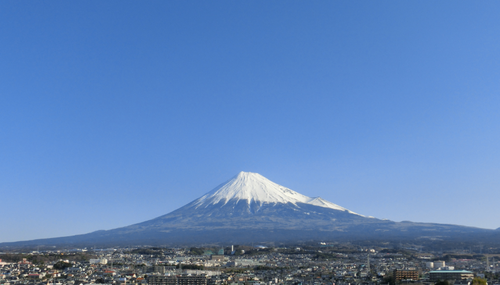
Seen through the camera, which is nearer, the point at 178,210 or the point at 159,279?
the point at 159,279

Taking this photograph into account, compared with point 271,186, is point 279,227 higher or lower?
lower

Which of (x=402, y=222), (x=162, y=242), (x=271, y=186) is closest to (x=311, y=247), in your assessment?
(x=162, y=242)

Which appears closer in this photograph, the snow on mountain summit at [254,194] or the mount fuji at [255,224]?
the mount fuji at [255,224]

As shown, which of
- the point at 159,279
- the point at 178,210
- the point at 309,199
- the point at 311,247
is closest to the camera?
the point at 159,279

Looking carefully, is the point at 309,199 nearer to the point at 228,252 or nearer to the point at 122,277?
the point at 228,252

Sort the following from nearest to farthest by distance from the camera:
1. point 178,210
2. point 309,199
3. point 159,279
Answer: point 159,279
point 178,210
point 309,199

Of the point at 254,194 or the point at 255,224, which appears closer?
the point at 255,224

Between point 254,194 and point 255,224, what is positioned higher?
point 254,194
